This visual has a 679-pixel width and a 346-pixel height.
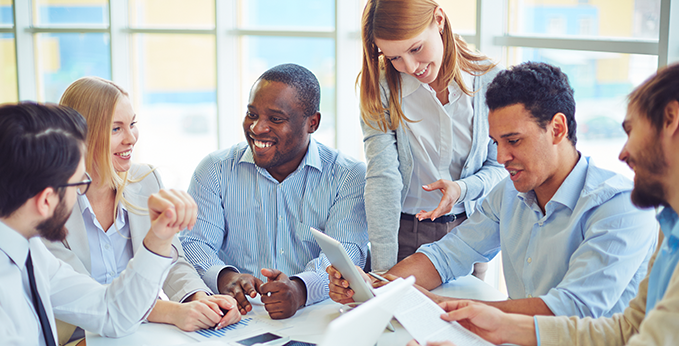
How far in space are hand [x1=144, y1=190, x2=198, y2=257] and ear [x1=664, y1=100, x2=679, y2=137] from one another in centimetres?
108

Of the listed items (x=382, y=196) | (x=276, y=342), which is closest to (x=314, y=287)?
(x=276, y=342)

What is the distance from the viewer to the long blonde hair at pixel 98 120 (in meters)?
1.88

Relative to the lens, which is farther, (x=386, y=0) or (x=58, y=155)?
(x=386, y=0)

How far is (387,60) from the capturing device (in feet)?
7.02

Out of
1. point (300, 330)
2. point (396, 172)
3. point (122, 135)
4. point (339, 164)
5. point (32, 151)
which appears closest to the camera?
point (32, 151)

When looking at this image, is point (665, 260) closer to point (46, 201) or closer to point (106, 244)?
point (46, 201)

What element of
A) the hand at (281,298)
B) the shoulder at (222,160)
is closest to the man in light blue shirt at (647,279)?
the hand at (281,298)

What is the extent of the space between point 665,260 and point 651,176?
22 centimetres

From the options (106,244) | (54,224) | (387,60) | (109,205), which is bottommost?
(106,244)

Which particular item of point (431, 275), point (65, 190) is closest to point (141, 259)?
point (65, 190)

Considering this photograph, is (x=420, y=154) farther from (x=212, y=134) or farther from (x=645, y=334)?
(x=212, y=134)

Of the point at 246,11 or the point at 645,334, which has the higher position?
the point at 246,11

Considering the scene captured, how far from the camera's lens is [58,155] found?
1.27 metres

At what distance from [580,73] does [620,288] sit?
166 cm
